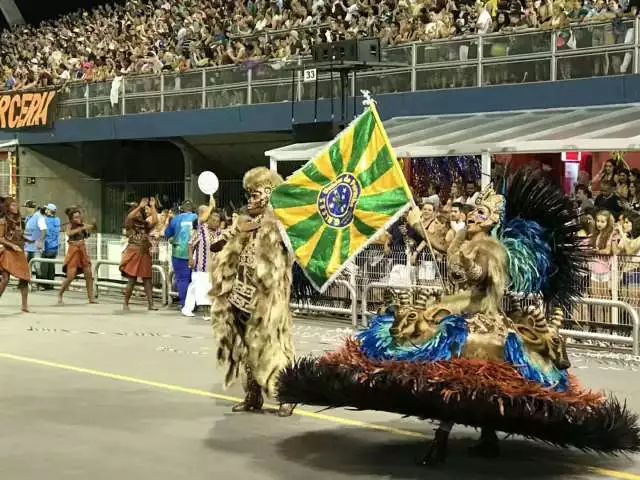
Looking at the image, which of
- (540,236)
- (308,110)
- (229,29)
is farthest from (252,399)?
(229,29)

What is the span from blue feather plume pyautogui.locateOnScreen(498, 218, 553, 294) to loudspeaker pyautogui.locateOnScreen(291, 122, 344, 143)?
37.0 ft

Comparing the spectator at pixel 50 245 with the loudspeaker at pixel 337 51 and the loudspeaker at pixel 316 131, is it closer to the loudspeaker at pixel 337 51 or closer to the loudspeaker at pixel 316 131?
the loudspeaker at pixel 316 131

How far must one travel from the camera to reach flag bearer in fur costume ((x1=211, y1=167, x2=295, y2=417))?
791cm

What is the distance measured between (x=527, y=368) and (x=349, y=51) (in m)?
11.8

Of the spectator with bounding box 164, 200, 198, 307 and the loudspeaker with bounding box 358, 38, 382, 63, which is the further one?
the loudspeaker with bounding box 358, 38, 382, 63

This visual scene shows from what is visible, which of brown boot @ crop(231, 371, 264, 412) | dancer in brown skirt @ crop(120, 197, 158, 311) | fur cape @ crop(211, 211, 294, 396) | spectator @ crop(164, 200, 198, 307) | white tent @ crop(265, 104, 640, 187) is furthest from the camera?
dancer in brown skirt @ crop(120, 197, 158, 311)

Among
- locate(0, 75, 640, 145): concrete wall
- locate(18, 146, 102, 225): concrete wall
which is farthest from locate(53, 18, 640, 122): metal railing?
locate(18, 146, 102, 225): concrete wall

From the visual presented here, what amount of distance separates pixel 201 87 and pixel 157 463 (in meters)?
19.4

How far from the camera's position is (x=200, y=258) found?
15.2 meters

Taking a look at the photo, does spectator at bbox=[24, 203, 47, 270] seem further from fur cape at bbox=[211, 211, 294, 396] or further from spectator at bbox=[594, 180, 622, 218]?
fur cape at bbox=[211, 211, 294, 396]

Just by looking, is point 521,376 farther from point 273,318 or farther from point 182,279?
point 182,279

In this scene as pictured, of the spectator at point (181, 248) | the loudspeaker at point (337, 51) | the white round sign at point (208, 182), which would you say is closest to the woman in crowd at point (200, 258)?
the white round sign at point (208, 182)

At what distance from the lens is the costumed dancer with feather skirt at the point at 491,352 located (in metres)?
5.85

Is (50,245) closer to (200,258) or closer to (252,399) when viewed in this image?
(200,258)
